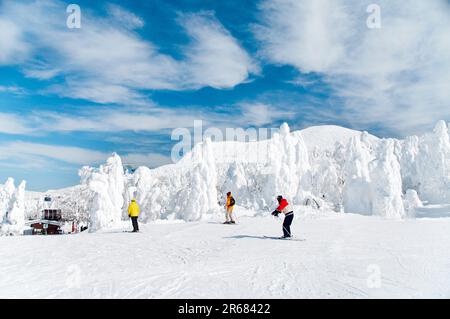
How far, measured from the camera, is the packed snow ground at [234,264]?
770 centimetres

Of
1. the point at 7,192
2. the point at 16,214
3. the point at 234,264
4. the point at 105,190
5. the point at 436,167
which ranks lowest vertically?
the point at 16,214

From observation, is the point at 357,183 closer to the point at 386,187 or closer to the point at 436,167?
the point at 386,187

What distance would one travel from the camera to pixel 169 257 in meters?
11.5

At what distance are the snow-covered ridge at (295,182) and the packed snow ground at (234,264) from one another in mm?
25323

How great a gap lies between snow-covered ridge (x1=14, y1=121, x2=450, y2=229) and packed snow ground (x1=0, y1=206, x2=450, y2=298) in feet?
83.1

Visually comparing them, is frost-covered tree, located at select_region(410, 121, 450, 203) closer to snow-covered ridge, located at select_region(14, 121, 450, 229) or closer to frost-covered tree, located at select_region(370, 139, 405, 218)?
snow-covered ridge, located at select_region(14, 121, 450, 229)

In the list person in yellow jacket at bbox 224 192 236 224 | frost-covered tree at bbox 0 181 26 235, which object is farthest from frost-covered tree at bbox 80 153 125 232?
person in yellow jacket at bbox 224 192 236 224

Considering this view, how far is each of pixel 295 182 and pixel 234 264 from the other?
50.2m

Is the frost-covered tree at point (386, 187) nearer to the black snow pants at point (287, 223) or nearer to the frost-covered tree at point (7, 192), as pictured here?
the black snow pants at point (287, 223)

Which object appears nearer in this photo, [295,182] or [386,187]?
[386,187]

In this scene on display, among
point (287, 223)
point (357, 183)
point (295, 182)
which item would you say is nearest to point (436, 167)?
point (357, 183)

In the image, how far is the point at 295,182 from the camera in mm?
58844
